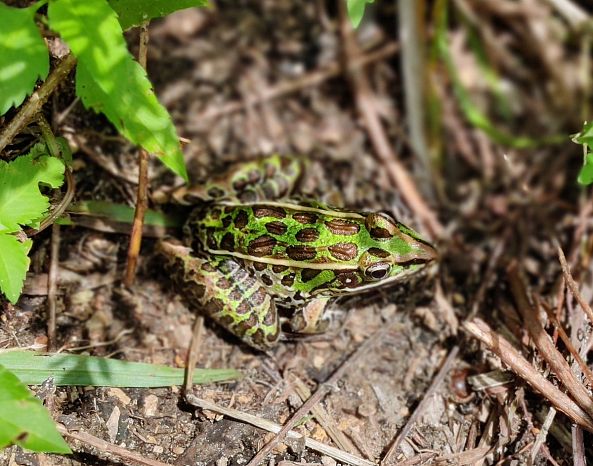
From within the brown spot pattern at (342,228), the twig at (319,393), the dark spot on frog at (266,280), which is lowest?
the twig at (319,393)

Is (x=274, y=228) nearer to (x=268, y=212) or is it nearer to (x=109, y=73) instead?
(x=268, y=212)

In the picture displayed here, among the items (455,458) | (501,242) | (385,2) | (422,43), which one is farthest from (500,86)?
(455,458)

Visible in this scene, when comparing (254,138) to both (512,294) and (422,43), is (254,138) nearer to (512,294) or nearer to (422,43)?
(422,43)

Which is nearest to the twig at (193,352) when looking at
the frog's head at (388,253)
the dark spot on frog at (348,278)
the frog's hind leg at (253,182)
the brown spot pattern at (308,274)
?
the brown spot pattern at (308,274)

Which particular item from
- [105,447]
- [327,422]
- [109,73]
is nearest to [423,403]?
[327,422]

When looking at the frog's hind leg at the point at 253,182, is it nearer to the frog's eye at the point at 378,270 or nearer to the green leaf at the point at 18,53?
the frog's eye at the point at 378,270
